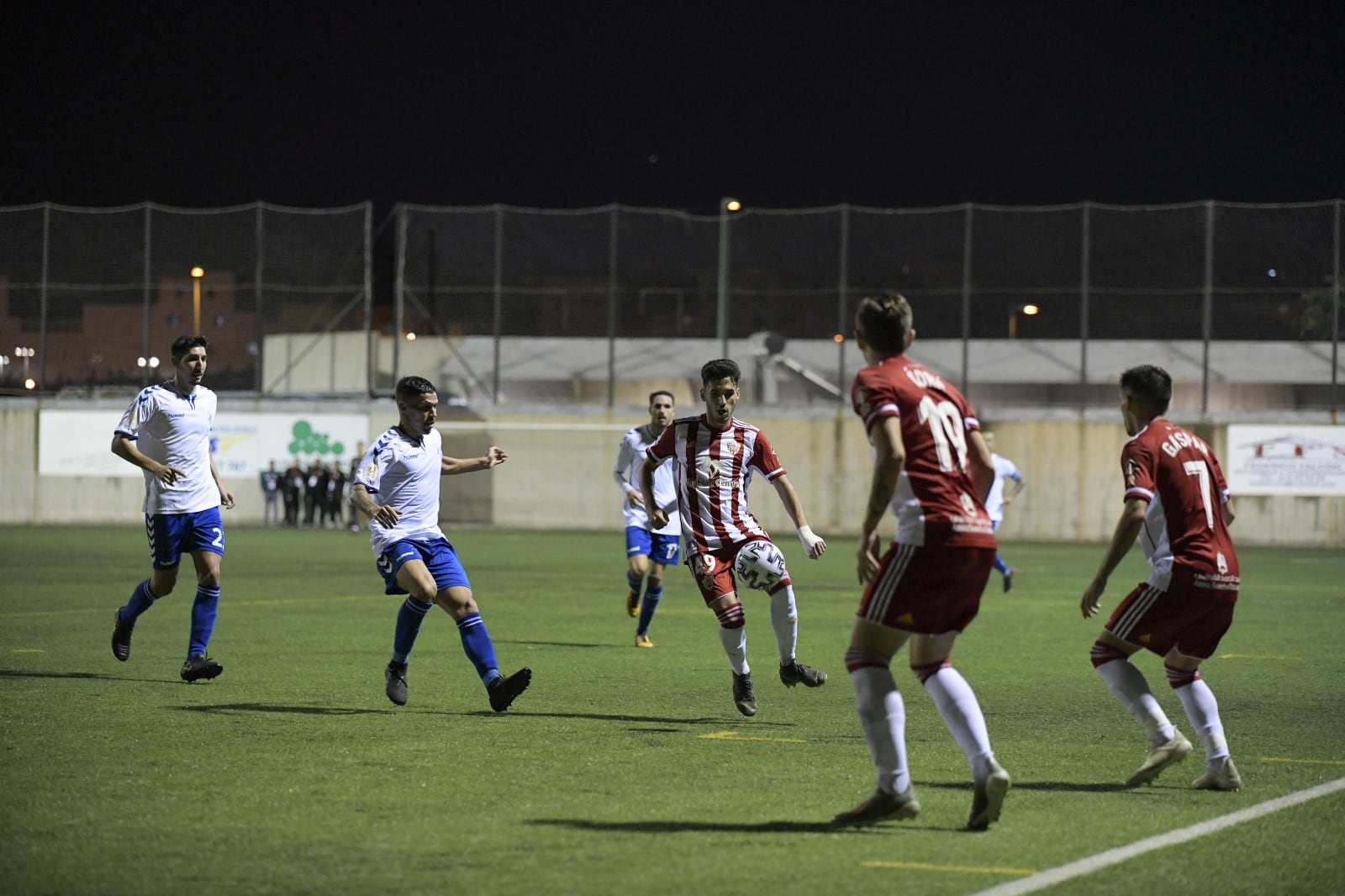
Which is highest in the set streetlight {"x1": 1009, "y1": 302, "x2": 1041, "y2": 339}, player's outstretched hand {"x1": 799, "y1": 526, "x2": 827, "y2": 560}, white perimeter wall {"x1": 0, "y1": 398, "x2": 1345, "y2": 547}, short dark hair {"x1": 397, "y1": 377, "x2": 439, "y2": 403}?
streetlight {"x1": 1009, "y1": 302, "x2": 1041, "y2": 339}

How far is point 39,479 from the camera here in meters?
45.4

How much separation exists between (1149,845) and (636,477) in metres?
9.36

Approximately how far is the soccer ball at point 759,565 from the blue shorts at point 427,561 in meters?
1.65

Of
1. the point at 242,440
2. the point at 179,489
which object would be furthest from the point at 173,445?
the point at 242,440

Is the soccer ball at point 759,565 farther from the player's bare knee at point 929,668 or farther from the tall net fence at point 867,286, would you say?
the tall net fence at point 867,286

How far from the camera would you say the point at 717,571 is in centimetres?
1026

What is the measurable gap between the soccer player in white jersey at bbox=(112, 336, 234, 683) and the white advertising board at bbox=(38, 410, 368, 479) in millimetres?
31733

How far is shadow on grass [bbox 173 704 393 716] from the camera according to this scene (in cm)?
Result: 989

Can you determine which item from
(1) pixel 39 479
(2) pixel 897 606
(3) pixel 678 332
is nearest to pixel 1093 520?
(3) pixel 678 332

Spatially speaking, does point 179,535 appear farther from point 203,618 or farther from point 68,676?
point 68,676

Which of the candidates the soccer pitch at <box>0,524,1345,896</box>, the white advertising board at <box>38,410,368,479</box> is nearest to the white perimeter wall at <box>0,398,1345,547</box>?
the white advertising board at <box>38,410,368,479</box>

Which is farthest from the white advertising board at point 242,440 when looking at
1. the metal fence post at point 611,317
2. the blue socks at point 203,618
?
the blue socks at point 203,618

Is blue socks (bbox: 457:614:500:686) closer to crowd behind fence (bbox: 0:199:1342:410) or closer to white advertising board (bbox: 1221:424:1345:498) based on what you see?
white advertising board (bbox: 1221:424:1345:498)

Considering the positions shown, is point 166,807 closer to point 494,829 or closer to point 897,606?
point 494,829
